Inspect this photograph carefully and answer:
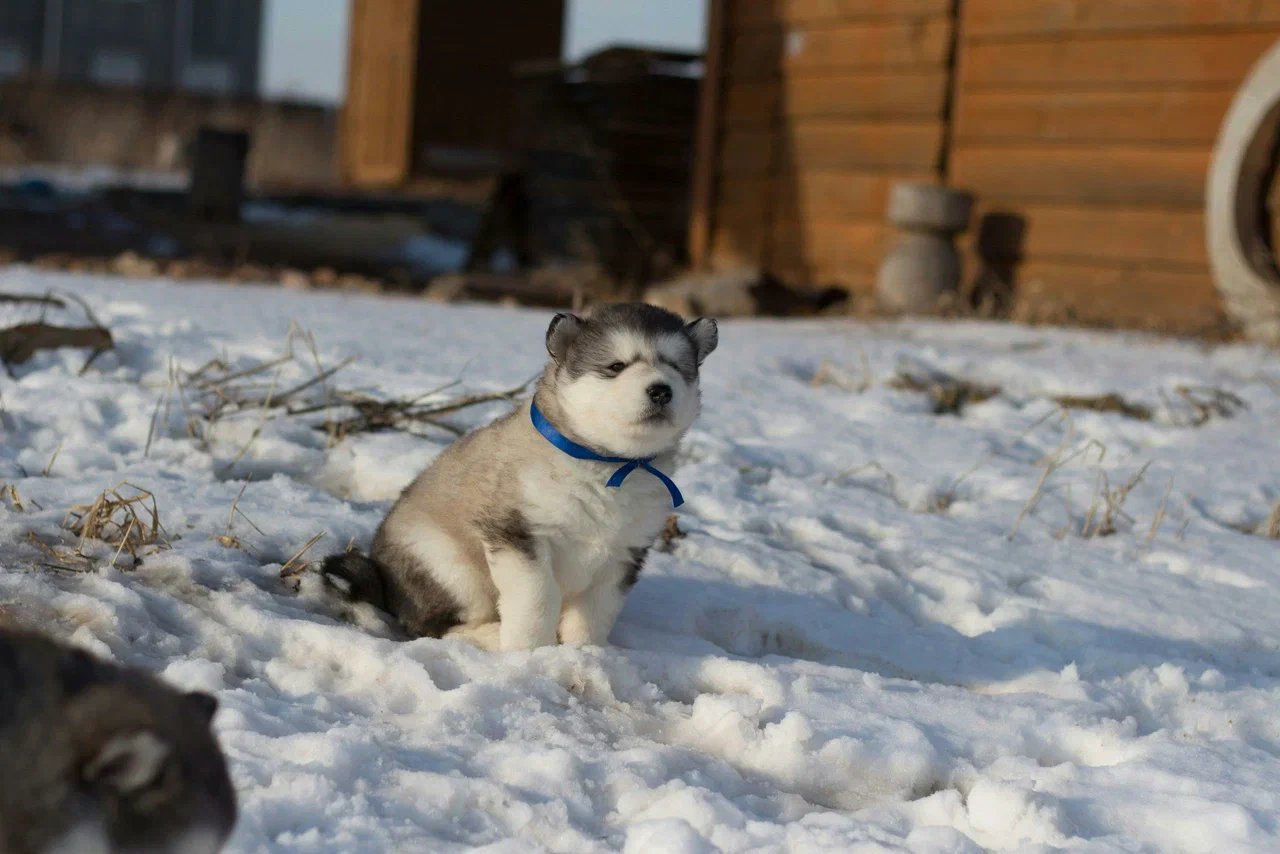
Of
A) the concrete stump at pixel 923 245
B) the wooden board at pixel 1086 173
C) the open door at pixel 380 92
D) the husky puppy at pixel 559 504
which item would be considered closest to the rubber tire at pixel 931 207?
the concrete stump at pixel 923 245

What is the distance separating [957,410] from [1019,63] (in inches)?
192

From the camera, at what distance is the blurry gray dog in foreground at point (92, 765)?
1.76 metres

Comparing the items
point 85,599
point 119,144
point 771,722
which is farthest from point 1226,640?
point 119,144

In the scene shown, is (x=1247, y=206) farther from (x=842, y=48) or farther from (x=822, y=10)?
(x=822, y=10)

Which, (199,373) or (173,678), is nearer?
(173,678)

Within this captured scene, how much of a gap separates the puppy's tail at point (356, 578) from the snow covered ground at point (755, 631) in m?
0.07

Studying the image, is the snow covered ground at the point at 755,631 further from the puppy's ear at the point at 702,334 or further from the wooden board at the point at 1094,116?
the wooden board at the point at 1094,116

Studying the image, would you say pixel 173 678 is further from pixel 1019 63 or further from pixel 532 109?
pixel 532 109

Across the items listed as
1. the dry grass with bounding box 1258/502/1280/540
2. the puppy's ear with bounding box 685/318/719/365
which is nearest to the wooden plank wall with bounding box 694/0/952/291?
the dry grass with bounding box 1258/502/1280/540

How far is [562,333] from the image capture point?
136 inches

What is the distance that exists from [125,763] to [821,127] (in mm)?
11022

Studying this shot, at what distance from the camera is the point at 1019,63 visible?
34.6 ft

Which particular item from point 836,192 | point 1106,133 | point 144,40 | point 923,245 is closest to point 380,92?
point 836,192

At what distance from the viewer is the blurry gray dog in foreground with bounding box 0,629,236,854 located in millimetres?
1758
